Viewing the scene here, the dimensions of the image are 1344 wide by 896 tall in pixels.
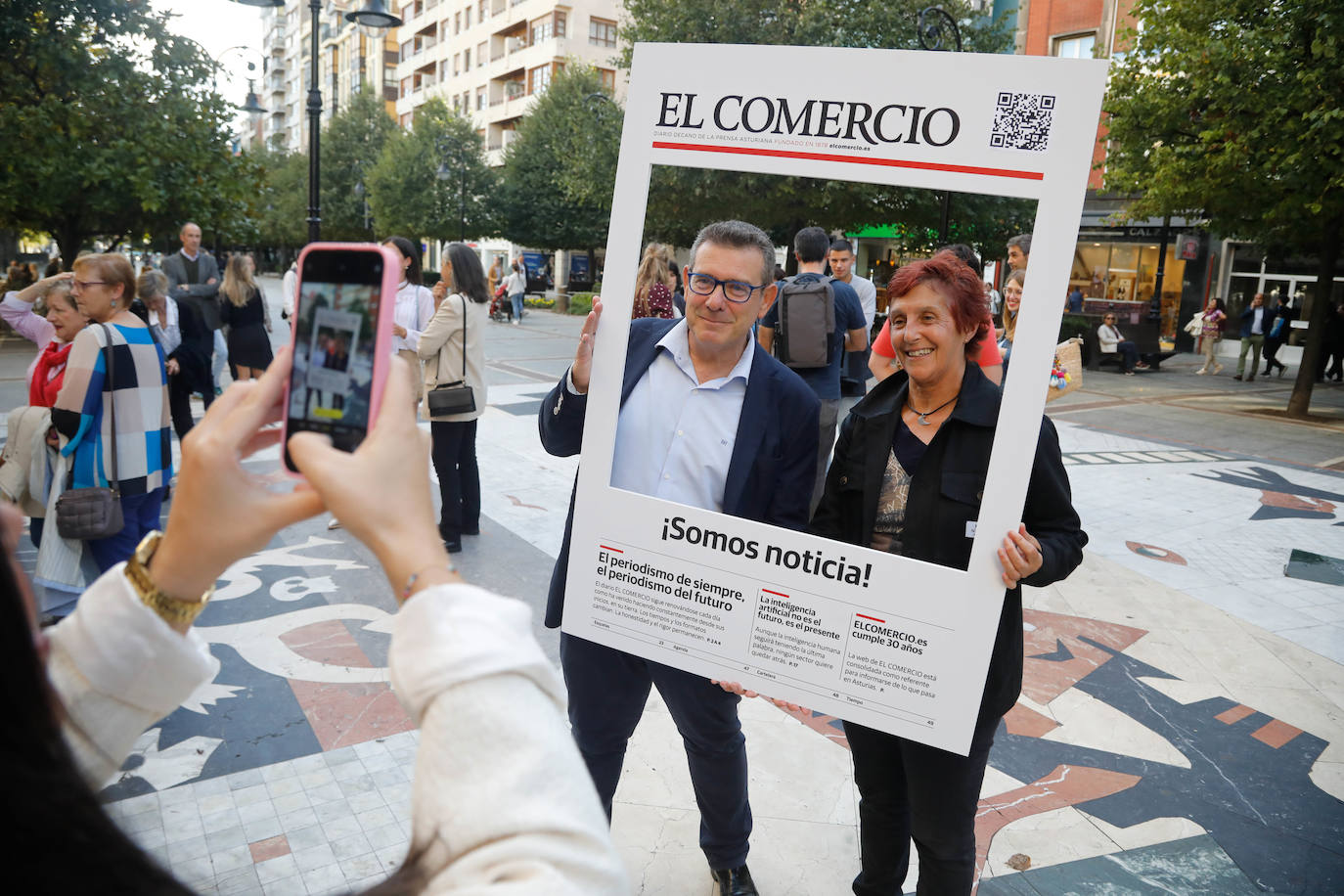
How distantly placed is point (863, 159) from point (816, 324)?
330 centimetres

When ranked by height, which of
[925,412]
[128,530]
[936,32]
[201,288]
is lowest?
[128,530]

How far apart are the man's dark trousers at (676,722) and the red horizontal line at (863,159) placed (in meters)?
1.36

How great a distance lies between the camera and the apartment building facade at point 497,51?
44.6m

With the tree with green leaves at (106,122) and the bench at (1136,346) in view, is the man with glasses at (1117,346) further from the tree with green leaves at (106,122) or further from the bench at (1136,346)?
the tree with green leaves at (106,122)

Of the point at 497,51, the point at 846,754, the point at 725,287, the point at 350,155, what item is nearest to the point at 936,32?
the point at 846,754

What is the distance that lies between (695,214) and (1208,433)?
10038 mm

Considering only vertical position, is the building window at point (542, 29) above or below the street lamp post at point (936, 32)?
above

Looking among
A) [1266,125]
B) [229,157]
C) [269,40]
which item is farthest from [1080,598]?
[269,40]

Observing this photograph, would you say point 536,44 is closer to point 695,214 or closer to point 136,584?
point 695,214

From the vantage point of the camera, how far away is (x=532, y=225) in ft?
118

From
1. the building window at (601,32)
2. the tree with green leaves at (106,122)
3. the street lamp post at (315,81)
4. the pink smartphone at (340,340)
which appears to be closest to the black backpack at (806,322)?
the pink smartphone at (340,340)

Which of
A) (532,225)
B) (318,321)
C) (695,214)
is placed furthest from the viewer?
(532,225)

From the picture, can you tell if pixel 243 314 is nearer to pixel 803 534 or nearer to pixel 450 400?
pixel 450 400

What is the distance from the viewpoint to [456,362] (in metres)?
5.39
